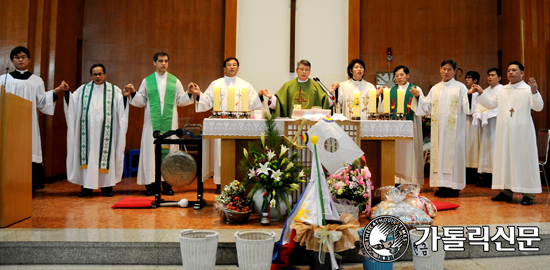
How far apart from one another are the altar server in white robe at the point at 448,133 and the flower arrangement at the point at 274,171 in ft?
8.63

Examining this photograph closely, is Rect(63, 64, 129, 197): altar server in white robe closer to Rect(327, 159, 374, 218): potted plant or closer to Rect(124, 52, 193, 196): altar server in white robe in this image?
Rect(124, 52, 193, 196): altar server in white robe

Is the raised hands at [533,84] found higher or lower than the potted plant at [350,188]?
higher

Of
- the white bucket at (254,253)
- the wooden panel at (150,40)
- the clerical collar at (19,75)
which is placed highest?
the wooden panel at (150,40)

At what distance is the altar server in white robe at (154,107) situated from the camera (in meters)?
5.86

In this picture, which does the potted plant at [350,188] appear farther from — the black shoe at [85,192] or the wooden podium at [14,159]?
the black shoe at [85,192]

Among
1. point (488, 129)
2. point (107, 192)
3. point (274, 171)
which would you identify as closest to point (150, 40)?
point (107, 192)

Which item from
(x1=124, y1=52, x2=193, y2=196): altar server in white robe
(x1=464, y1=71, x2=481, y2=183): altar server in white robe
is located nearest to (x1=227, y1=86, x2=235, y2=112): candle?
(x1=124, y1=52, x2=193, y2=196): altar server in white robe

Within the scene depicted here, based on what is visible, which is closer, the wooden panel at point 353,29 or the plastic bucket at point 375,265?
the plastic bucket at point 375,265

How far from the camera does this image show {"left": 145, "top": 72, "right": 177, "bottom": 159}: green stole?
5910 millimetres

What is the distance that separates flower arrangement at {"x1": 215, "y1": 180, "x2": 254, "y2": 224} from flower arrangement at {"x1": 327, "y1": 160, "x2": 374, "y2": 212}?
826 mm

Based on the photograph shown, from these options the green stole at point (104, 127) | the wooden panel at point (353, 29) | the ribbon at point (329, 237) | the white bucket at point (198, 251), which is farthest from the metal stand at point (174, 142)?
the wooden panel at point (353, 29)

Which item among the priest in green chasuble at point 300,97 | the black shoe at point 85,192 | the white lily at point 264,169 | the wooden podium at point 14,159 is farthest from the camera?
the black shoe at point 85,192

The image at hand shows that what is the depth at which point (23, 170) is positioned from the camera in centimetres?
402

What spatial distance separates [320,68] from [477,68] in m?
3.15
